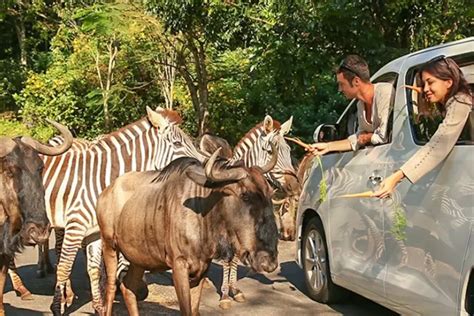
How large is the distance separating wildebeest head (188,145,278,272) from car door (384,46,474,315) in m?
1.05

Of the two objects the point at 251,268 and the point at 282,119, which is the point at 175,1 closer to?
the point at 282,119

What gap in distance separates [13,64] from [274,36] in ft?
50.1

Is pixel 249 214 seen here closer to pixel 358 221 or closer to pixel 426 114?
pixel 426 114

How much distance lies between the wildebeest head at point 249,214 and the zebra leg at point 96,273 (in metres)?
2.36

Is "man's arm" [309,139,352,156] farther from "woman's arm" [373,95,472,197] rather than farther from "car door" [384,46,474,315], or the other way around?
"woman's arm" [373,95,472,197]

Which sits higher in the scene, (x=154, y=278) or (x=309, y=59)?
(x=309, y=59)

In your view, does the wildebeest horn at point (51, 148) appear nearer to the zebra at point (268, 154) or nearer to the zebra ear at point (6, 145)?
the zebra ear at point (6, 145)

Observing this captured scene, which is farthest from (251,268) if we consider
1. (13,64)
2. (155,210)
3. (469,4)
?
(13,64)

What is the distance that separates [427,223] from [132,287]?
262 cm

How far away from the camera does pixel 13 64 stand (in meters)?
27.9

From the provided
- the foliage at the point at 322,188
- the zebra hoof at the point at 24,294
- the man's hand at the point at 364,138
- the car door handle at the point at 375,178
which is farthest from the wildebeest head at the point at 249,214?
the zebra hoof at the point at 24,294

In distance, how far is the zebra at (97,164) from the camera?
7.73m

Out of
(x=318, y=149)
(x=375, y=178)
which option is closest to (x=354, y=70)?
(x=318, y=149)

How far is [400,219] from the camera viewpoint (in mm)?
5719
